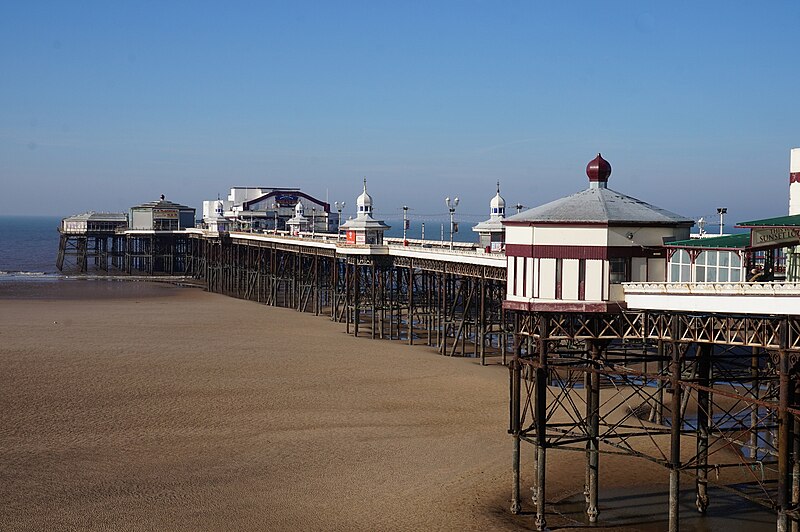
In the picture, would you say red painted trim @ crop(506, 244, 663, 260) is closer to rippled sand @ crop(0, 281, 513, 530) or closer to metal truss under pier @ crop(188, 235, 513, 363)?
rippled sand @ crop(0, 281, 513, 530)

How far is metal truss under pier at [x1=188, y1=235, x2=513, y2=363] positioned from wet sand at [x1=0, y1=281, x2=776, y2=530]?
261 centimetres

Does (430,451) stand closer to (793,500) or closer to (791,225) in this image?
(793,500)

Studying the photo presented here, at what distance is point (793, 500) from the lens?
65.1 ft

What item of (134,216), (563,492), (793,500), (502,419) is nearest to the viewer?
(793,500)

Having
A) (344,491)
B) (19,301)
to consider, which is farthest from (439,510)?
(19,301)

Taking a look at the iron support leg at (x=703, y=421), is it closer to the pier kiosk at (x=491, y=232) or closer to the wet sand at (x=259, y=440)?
the wet sand at (x=259, y=440)

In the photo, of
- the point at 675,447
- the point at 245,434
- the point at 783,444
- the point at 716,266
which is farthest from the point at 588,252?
the point at 245,434

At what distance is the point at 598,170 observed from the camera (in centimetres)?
2294

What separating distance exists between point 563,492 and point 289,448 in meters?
7.28

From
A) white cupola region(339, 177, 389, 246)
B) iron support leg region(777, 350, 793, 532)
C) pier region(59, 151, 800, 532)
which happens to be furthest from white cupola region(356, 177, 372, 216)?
iron support leg region(777, 350, 793, 532)

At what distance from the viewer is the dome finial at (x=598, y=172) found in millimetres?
22953

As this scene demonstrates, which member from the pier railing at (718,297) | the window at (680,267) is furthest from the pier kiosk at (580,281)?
the pier railing at (718,297)

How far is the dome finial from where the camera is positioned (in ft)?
75.3

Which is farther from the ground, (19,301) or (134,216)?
(134,216)
